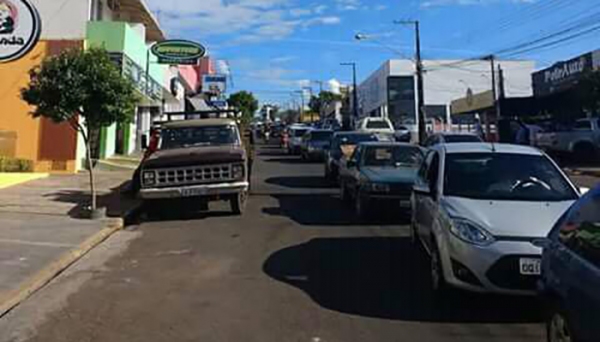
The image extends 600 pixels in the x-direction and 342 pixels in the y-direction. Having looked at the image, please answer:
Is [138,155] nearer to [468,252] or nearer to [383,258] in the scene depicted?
[383,258]

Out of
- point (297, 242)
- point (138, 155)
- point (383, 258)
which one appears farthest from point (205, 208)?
point (138, 155)

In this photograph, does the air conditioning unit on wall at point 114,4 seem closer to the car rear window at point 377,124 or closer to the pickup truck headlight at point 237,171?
the car rear window at point 377,124

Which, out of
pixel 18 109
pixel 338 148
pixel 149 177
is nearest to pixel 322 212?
pixel 149 177

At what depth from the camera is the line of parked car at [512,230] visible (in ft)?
15.5

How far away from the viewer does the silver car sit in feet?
22.1

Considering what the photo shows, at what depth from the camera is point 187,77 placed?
57.0 metres

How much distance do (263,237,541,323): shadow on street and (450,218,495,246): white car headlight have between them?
725 mm

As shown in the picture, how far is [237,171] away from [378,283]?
6.85 m

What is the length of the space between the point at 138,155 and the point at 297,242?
22.9 meters

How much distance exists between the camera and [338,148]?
2277 cm

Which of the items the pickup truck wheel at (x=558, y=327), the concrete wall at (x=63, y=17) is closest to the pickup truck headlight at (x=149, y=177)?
the pickup truck wheel at (x=558, y=327)

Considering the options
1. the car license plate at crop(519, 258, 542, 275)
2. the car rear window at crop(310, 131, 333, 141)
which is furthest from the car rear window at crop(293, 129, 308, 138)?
the car license plate at crop(519, 258, 542, 275)

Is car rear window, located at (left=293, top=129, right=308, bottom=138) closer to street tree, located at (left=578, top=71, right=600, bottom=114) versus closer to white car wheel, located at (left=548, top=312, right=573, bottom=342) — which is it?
street tree, located at (left=578, top=71, right=600, bottom=114)

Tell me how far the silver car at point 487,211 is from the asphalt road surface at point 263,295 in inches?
16.2
